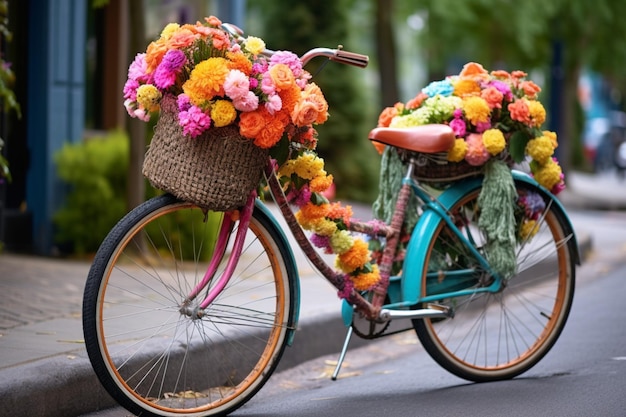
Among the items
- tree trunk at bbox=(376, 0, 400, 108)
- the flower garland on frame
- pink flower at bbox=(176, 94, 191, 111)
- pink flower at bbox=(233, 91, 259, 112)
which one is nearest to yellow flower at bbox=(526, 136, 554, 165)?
the flower garland on frame

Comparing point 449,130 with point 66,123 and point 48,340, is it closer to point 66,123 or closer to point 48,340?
point 48,340

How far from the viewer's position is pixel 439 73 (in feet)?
76.4

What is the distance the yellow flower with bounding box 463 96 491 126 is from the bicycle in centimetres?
18

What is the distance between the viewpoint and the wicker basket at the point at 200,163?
3875 millimetres

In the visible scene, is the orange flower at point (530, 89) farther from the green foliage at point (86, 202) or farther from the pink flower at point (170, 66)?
the green foliage at point (86, 202)

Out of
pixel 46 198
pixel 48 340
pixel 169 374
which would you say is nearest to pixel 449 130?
pixel 169 374

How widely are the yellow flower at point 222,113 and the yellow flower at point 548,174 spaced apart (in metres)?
1.86

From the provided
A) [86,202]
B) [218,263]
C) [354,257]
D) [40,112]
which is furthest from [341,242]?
[40,112]

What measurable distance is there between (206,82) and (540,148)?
74.1 inches

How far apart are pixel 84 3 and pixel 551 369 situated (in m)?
5.57

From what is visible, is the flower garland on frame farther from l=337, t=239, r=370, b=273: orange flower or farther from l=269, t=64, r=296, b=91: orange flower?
l=269, t=64, r=296, b=91: orange flower

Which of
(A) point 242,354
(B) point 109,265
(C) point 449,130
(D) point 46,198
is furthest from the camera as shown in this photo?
(D) point 46,198

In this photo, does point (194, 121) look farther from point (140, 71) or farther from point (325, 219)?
point (325, 219)

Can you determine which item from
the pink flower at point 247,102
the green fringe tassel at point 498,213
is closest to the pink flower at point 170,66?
the pink flower at point 247,102
